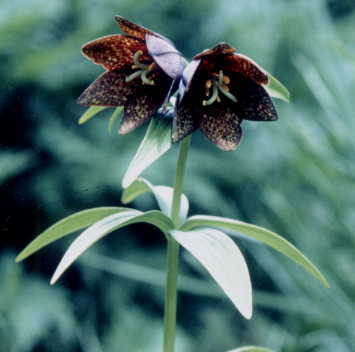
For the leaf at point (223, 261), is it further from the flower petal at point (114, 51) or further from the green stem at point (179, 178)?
the flower petal at point (114, 51)

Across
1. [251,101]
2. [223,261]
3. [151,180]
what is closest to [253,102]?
[251,101]

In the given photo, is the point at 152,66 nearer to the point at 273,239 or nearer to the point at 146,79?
the point at 146,79

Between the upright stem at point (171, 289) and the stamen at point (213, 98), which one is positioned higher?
the stamen at point (213, 98)

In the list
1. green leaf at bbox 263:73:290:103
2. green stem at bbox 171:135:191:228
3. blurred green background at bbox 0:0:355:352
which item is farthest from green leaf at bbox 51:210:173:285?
blurred green background at bbox 0:0:355:352

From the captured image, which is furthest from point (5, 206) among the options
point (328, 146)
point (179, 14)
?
point (179, 14)

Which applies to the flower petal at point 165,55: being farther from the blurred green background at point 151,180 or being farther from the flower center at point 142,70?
the blurred green background at point 151,180

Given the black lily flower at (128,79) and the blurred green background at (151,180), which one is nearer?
the black lily flower at (128,79)

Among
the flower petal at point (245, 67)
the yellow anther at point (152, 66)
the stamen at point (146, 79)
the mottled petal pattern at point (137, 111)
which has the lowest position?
the mottled petal pattern at point (137, 111)

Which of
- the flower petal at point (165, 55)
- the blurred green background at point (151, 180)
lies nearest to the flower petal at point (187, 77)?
the flower petal at point (165, 55)
